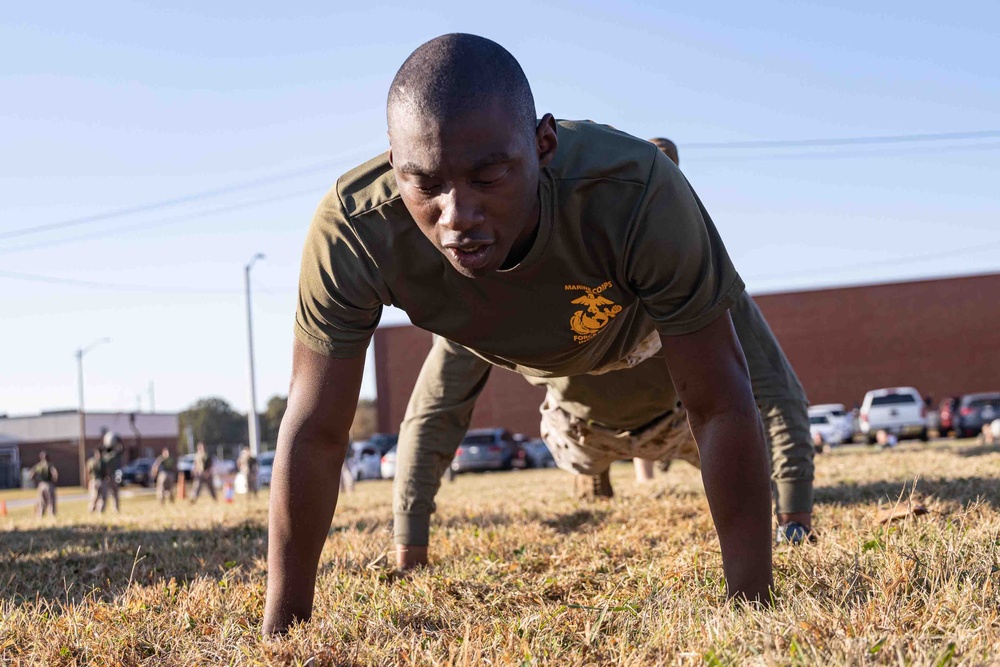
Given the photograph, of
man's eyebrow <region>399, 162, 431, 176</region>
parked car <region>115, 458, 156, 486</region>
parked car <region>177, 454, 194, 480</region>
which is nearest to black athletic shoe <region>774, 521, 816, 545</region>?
man's eyebrow <region>399, 162, 431, 176</region>

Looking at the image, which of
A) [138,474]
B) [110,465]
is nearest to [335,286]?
[110,465]

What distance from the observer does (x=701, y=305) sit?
2.64m

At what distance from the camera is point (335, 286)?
109 inches

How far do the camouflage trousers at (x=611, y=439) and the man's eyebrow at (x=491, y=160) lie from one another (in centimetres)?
314

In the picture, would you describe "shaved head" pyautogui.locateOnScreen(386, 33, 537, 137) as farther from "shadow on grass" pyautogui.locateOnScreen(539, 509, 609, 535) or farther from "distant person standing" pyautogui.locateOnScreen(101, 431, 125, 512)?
"distant person standing" pyautogui.locateOnScreen(101, 431, 125, 512)

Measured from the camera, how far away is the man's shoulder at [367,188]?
2.74 m

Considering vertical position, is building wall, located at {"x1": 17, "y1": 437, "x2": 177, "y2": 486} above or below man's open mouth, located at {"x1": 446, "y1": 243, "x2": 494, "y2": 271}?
below

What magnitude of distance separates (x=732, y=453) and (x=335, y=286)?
4.03ft

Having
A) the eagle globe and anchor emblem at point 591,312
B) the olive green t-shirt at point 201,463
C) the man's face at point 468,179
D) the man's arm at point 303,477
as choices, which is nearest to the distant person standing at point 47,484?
the olive green t-shirt at point 201,463

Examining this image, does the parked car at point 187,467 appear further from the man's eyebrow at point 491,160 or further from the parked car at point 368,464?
the man's eyebrow at point 491,160

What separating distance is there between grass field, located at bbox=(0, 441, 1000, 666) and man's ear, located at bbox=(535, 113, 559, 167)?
129 centimetres

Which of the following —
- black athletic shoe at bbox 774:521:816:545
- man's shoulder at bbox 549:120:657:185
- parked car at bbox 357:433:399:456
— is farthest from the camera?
parked car at bbox 357:433:399:456

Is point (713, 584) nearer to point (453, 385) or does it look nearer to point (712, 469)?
point (712, 469)

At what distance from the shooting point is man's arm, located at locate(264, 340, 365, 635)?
2.79 meters
